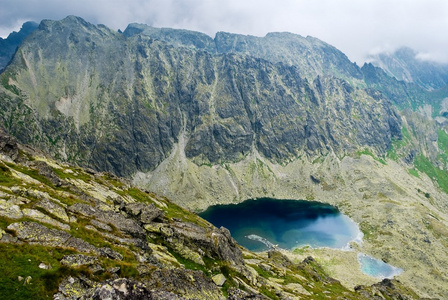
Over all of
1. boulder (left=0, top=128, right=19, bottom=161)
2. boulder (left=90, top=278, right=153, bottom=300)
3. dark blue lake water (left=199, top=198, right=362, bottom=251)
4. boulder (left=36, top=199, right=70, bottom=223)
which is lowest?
boulder (left=90, top=278, right=153, bottom=300)

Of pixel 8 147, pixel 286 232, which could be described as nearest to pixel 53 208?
pixel 8 147

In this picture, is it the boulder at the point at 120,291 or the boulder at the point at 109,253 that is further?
the boulder at the point at 109,253

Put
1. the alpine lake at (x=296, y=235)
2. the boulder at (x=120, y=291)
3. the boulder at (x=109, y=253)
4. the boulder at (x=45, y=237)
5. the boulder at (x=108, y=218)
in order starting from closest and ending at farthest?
the boulder at (x=120, y=291), the boulder at (x=45, y=237), the boulder at (x=109, y=253), the boulder at (x=108, y=218), the alpine lake at (x=296, y=235)

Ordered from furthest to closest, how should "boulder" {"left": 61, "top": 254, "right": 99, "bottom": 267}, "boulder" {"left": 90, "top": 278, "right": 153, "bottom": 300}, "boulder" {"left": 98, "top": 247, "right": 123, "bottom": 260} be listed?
Result: "boulder" {"left": 98, "top": 247, "right": 123, "bottom": 260}
"boulder" {"left": 61, "top": 254, "right": 99, "bottom": 267}
"boulder" {"left": 90, "top": 278, "right": 153, "bottom": 300}

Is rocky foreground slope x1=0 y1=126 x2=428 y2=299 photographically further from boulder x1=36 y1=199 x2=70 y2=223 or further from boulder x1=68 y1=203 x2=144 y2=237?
boulder x1=36 y1=199 x2=70 y2=223

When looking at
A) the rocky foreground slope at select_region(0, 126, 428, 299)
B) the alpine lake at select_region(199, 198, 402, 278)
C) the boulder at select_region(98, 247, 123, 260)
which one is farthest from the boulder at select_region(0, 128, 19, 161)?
the alpine lake at select_region(199, 198, 402, 278)

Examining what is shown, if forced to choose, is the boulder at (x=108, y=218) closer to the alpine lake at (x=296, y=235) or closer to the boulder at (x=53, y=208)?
the boulder at (x=53, y=208)

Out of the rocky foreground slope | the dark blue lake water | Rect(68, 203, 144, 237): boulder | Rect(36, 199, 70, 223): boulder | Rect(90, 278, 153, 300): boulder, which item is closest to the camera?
Rect(90, 278, 153, 300): boulder

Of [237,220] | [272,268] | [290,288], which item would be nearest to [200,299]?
[290,288]

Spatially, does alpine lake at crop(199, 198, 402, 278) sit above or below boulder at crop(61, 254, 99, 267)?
above

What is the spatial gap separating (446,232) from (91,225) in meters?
214

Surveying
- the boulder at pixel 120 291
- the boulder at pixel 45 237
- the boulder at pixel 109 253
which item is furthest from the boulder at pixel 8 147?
the boulder at pixel 120 291

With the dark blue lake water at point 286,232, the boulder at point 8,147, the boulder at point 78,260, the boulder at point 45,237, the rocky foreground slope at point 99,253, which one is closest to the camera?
the rocky foreground slope at point 99,253

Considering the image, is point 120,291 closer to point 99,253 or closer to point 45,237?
point 99,253
